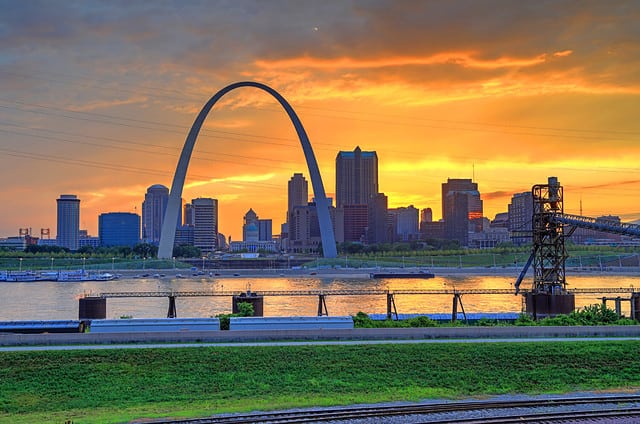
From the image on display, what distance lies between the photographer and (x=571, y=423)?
13891 mm

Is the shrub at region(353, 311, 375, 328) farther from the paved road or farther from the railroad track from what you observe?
the railroad track

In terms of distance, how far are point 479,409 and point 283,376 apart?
6160 mm

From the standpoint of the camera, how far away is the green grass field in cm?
1675

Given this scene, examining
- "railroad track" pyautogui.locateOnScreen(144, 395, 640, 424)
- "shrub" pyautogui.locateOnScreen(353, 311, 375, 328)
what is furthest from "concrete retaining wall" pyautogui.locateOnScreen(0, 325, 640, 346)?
"railroad track" pyautogui.locateOnScreen(144, 395, 640, 424)

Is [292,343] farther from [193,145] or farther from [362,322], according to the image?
[193,145]

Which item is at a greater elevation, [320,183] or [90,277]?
[320,183]

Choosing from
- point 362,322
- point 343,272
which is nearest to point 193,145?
point 343,272

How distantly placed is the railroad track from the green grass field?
1104 millimetres

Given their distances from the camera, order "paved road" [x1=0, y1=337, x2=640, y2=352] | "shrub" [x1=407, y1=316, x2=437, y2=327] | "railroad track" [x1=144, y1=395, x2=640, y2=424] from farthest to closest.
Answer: "shrub" [x1=407, y1=316, x2=437, y2=327] < "paved road" [x1=0, y1=337, x2=640, y2=352] < "railroad track" [x1=144, y1=395, x2=640, y2=424]

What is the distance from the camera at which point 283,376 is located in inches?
749

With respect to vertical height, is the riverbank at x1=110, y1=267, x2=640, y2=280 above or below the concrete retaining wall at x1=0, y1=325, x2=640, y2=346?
below

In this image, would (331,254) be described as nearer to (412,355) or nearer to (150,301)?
(150,301)

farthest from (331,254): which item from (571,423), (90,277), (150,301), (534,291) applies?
(571,423)

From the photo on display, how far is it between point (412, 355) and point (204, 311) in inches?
1049
